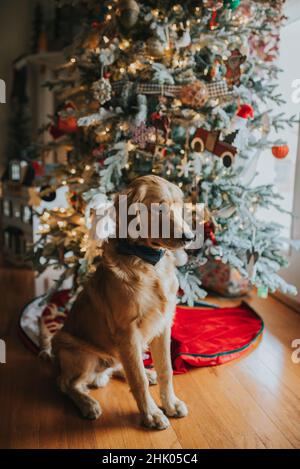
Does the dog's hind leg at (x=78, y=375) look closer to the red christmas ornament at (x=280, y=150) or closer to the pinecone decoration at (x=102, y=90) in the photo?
the pinecone decoration at (x=102, y=90)

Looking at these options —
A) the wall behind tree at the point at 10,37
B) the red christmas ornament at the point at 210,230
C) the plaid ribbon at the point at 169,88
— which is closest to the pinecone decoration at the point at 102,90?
the plaid ribbon at the point at 169,88

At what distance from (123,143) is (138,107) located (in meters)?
0.23

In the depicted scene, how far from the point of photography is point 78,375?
162cm

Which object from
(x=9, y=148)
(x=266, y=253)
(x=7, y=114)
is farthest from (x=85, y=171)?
(x=7, y=114)

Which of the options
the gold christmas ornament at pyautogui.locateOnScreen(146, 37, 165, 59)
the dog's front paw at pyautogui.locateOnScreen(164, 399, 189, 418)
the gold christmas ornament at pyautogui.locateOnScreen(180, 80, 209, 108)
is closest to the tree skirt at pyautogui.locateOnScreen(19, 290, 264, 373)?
the dog's front paw at pyautogui.locateOnScreen(164, 399, 189, 418)

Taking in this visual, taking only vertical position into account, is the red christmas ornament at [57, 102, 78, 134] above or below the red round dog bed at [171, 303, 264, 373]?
above

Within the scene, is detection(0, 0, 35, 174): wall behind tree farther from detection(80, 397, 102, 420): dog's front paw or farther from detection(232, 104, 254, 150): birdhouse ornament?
detection(80, 397, 102, 420): dog's front paw

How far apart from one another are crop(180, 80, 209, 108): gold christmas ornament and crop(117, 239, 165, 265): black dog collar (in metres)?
1.08

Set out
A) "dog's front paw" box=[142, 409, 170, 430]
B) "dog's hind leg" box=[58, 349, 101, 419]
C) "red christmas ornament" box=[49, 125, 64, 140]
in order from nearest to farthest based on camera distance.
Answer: "dog's front paw" box=[142, 409, 170, 430] < "dog's hind leg" box=[58, 349, 101, 419] < "red christmas ornament" box=[49, 125, 64, 140]

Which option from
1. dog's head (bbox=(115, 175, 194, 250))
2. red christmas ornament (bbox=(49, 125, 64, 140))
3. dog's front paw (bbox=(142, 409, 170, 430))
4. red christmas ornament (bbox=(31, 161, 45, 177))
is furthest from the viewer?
red christmas ornament (bbox=(31, 161, 45, 177))

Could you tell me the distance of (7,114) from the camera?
5.86m

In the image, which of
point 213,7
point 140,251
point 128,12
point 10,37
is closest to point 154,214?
point 140,251

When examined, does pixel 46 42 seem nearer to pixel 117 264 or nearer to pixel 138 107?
pixel 138 107

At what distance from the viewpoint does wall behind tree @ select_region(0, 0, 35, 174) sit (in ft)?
18.1
